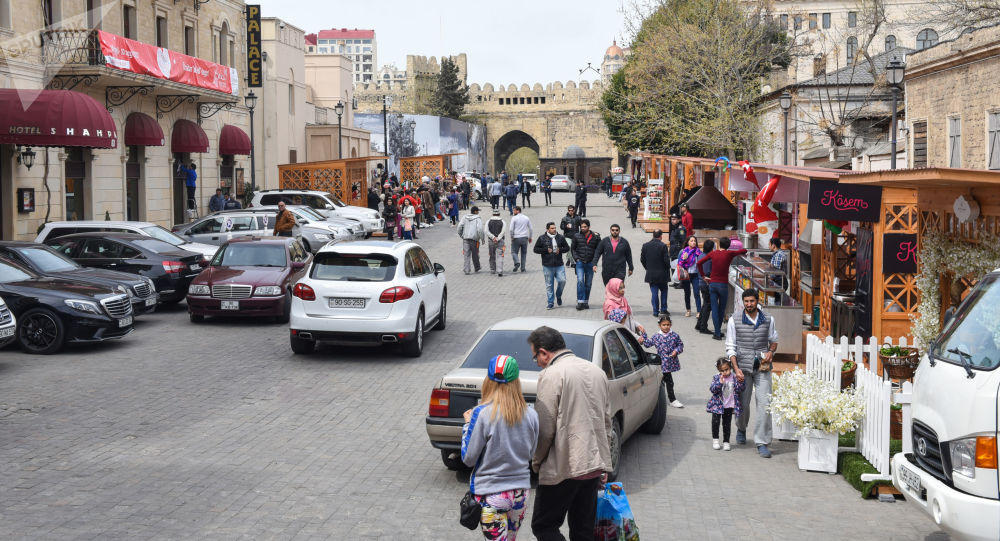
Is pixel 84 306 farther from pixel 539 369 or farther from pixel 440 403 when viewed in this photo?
pixel 539 369

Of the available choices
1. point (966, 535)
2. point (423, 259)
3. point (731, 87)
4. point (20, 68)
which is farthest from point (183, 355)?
→ point (731, 87)

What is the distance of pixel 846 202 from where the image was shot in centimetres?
1202

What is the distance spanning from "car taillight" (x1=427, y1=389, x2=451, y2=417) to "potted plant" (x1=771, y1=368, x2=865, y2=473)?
3.25m

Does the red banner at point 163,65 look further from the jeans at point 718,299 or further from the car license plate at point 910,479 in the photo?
the car license plate at point 910,479

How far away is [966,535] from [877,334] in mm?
6901

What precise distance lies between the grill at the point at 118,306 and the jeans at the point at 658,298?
30.1 feet

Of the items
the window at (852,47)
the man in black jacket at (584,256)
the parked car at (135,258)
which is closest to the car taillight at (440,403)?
the man in black jacket at (584,256)

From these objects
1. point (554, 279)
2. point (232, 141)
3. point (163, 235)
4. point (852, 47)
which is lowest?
point (554, 279)

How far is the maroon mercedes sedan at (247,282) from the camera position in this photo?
17484 mm

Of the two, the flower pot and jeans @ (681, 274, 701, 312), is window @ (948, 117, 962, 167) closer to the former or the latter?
jeans @ (681, 274, 701, 312)

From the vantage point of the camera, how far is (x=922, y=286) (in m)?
11.1

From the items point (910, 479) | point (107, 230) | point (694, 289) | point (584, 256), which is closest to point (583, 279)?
point (584, 256)

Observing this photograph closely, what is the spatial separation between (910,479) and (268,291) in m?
12.9

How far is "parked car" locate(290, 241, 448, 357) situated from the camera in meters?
14.4
